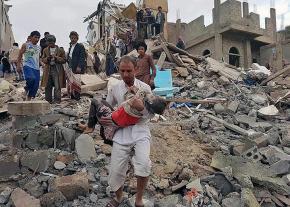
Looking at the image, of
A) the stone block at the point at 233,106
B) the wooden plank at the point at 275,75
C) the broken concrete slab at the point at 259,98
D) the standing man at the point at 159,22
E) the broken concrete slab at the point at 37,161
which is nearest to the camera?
the broken concrete slab at the point at 37,161

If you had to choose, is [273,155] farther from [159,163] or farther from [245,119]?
[245,119]

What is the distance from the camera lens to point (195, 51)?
2445 centimetres

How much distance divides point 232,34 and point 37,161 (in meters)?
19.8

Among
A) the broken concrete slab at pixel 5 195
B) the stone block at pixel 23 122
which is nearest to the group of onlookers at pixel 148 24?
the stone block at pixel 23 122

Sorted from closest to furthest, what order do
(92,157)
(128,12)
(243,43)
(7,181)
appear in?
(7,181) → (92,157) → (128,12) → (243,43)

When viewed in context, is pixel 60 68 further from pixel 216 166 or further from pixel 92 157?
pixel 216 166

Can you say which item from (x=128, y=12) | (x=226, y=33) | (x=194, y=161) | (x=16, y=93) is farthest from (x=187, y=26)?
(x=194, y=161)

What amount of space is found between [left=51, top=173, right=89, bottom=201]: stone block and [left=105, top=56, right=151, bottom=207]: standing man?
0.63 metres

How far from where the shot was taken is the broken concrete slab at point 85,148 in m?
4.69

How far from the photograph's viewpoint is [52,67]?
6.81 metres

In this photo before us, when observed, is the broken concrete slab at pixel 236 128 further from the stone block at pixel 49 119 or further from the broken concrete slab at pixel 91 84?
the stone block at pixel 49 119

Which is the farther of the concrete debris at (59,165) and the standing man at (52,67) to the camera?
the standing man at (52,67)

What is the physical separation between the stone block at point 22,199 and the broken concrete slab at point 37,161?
0.51 meters

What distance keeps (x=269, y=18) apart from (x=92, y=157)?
74.4 feet
